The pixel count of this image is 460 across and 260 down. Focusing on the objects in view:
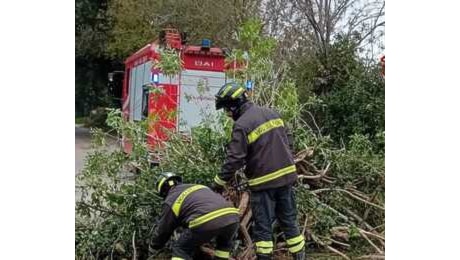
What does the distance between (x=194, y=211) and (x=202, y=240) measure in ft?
0.86

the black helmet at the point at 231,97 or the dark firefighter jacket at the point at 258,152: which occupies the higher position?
the black helmet at the point at 231,97

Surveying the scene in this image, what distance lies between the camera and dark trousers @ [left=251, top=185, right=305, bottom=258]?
5.54 meters

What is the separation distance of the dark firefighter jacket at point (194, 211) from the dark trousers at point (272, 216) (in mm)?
472

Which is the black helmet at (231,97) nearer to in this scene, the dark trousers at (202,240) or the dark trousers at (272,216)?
the dark trousers at (272,216)

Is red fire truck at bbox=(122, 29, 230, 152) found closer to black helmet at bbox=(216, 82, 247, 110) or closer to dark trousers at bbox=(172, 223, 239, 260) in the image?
black helmet at bbox=(216, 82, 247, 110)

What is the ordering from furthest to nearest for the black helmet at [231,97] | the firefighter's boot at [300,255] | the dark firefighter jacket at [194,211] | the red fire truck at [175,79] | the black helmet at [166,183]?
the red fire truck at [175,79] → the firefighter's boot at [300,255] → the black helmet at [231,97] → the black helmet at [166,183] → the dark firefighter jacket at [194,211]

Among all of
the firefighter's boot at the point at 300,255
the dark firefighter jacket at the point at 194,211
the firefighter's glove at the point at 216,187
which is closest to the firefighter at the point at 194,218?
the dark firefighter jacket at the point at 194,211

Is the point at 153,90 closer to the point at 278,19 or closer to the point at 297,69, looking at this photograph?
the point at 297,69

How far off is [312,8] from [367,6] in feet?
4.95

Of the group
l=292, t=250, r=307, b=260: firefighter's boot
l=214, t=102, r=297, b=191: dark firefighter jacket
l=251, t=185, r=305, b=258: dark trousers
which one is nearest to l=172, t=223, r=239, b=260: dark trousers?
l=251, t=185, r=305, b=258: dark trousers

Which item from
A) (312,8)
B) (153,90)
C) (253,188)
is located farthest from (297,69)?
(253,188)

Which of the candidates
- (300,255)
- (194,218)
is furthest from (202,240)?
(300,255)

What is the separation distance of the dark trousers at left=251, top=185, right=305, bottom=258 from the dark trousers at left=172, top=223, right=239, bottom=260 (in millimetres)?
340

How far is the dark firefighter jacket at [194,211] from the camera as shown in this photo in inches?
196
